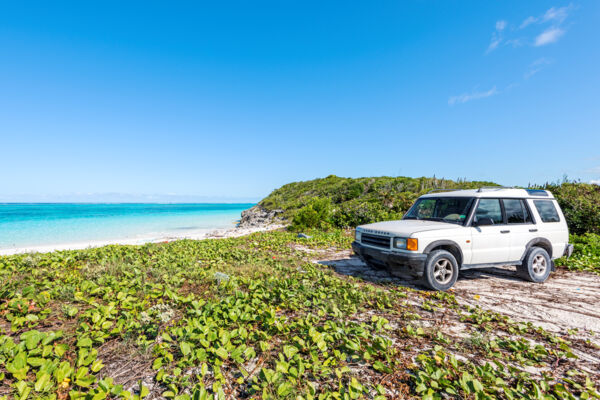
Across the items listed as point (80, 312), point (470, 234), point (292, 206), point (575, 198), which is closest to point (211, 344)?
point (80, 312)

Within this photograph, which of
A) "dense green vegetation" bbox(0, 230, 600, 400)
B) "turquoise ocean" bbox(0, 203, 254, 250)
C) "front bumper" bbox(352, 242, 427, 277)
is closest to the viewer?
"dense green vegetation" bbox(0, 230, 600, 400)

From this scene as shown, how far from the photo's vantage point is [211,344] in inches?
135

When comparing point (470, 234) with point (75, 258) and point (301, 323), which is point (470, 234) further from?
point (75, 258)

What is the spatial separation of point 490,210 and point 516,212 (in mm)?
822

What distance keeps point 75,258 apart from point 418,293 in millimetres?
8663

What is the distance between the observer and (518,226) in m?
6.70

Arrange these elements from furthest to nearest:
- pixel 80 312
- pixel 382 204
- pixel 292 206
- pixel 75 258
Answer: pixel 292 206
pixel 382 204
pixel 75 258
pixel 80 312

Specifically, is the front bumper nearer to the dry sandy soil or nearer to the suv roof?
the dry sandy soil

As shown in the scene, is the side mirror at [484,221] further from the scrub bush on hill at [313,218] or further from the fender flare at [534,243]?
the scrub bush on hill at [313,218]

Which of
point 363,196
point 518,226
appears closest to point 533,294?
point 518,226

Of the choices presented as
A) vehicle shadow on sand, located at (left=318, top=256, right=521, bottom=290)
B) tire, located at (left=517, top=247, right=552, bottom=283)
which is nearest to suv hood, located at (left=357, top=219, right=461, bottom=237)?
vehicle shadow on sand, located at (left=318, top=256, right=521, bottom=290)

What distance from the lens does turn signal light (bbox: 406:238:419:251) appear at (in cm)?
577

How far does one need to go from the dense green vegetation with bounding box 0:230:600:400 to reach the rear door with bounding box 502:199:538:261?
2.63 meters

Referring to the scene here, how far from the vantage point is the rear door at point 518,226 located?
261 inches
